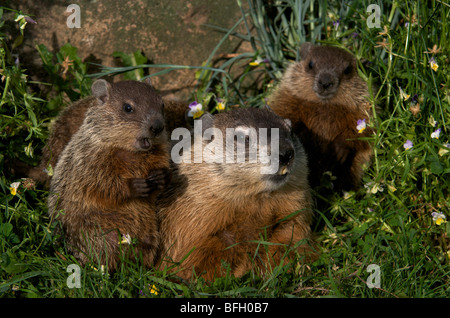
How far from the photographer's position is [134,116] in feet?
13.4

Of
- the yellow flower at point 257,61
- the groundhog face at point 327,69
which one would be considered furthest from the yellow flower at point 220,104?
the groundhog face at point 327,69

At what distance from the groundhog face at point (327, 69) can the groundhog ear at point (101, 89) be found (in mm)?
2122

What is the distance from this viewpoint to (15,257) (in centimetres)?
386

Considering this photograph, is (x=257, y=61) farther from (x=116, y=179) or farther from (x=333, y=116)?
(x=116, y=179)

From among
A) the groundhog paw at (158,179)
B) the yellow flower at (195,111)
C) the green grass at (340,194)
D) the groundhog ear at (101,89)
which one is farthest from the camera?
the yellow flower at (195,111)

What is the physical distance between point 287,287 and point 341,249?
2.25ft

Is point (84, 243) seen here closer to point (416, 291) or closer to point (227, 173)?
point (227, 173)

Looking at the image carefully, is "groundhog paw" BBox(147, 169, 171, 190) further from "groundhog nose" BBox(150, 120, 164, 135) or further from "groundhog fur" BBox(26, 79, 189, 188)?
"groundhog fur" BBox(26, 79, 189, 188)

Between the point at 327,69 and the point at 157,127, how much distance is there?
207 cm

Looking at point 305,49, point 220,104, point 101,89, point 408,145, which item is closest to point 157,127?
point 101,89

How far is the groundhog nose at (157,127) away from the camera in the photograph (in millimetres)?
4020

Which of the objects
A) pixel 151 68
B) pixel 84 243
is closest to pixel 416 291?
pixel 84 243
